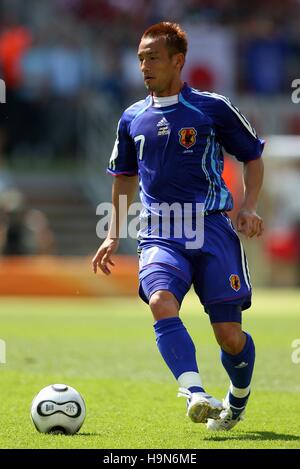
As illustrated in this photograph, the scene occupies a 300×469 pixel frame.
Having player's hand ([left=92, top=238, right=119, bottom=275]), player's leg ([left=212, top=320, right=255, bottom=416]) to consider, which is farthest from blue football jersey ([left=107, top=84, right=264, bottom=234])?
player's leg ([left=212, top=320, right=255, bottom=416])

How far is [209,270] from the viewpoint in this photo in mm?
6895

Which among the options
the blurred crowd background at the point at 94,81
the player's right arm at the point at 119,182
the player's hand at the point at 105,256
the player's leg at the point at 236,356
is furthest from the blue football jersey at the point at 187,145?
the blurred crowd background at the point at 94,81

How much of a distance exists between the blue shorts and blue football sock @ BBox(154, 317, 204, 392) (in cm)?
20

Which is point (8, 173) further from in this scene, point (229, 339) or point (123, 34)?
point (229, 339)

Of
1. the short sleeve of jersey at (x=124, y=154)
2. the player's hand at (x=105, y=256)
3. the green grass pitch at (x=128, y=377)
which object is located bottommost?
the green grass pitch at (x=128, y=377)

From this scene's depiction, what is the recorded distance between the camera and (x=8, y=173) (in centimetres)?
2575

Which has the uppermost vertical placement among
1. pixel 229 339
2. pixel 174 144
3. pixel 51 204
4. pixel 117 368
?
pixel 174 144

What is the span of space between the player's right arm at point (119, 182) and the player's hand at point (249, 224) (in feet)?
2.72

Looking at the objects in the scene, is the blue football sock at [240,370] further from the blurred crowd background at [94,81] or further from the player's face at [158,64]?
the blurred crowd background at [94,81]

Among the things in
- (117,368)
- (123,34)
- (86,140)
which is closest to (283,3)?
(123,34)

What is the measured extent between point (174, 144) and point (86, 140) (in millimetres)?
19337

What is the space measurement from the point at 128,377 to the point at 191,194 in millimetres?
3260

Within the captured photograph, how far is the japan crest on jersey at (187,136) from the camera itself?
6.96 meters

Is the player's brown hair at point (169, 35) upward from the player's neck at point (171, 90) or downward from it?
upward
